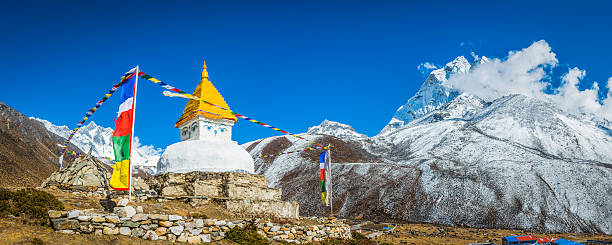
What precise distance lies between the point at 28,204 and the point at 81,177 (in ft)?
16.7

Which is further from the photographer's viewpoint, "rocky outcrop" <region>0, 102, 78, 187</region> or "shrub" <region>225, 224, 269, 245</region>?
"rocky outcrop" <region>0, 102, 78, 187</region>

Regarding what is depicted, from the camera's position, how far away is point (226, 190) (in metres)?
19.3

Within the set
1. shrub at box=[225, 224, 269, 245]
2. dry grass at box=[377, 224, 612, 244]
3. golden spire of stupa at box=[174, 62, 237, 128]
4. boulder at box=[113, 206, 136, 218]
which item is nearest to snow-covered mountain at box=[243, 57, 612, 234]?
dry grass at box=[377, 224, 612, 244]

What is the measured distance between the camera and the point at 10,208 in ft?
32.9

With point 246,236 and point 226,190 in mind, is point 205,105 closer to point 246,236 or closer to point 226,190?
point 226,190

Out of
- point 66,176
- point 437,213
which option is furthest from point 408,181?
point 66,176

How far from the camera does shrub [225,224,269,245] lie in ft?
40.5

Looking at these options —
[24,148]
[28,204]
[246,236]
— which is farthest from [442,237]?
[24,148]

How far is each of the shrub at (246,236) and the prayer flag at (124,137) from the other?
143 inches

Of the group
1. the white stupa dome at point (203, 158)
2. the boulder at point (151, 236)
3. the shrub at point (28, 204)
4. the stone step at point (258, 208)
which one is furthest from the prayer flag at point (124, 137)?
the white stupa dome at point (203, 158)

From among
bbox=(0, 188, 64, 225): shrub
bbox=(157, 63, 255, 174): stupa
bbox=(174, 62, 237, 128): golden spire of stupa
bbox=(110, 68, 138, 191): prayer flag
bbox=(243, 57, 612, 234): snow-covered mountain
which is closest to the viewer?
bbox=(0, 188, 64, 225): shrub

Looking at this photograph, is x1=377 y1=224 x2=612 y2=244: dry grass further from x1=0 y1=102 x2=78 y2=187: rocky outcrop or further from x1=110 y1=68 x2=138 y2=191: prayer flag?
x1=0 y1=102 x2=78 y2=187: rocky outcrop

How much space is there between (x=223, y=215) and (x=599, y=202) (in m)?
60.6

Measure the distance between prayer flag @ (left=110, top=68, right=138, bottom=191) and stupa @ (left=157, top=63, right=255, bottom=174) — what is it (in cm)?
804
